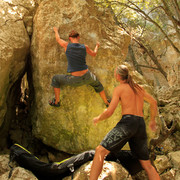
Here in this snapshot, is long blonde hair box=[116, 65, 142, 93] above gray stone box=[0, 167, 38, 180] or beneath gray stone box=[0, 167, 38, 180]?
above

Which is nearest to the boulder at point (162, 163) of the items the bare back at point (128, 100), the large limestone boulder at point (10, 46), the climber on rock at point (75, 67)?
the bare back at point (128, 100)

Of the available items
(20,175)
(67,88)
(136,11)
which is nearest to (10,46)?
(67,88)

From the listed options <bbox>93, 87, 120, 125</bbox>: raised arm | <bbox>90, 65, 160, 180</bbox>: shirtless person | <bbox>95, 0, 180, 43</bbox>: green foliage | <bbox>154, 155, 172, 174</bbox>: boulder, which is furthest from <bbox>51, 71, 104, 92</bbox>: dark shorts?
<bbox>95, 0, 180, 43</bbox>: green foliage

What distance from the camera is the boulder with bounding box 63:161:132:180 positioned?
8.64 feet

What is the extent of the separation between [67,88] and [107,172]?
1.85 metres

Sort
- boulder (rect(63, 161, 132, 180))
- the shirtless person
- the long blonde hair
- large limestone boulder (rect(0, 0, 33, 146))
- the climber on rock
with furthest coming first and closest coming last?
large limestone boulder (rect(0, 0, 33, 146)) < the climber on rock < the long blonde hair < boulder (rect(63, 161, 132, 180)) < the shirtless person

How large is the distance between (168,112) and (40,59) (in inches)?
149

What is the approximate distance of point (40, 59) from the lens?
13.0 ft

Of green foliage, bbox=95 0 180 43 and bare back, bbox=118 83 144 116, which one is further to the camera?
green foliage, bbox=95 0 180 43

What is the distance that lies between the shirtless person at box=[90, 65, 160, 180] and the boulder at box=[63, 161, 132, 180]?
0.32 meters

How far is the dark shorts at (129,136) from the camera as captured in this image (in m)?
2.48

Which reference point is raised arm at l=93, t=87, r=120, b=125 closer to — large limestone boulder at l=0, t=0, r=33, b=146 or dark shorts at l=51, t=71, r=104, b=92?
dark shorts at l=51, t=71, r=104, b=92

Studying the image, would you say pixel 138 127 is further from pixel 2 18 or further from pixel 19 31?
pixel 2 18

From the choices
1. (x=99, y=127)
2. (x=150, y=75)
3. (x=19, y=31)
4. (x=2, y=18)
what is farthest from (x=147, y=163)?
(x=150, y=75)
